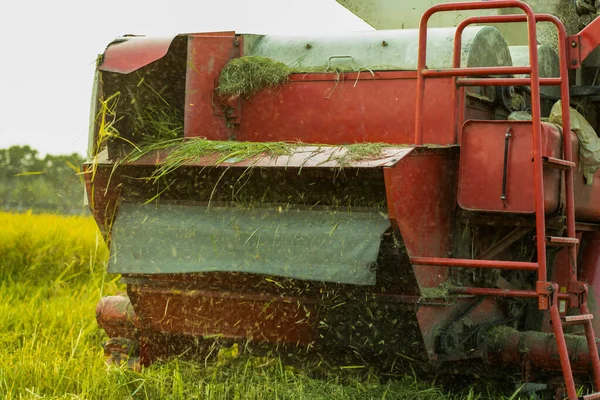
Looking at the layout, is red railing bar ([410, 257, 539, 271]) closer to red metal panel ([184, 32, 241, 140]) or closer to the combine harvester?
the combine harvester

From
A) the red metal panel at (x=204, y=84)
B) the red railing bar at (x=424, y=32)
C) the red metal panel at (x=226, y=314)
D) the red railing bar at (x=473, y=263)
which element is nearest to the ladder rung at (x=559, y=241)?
the red railing bar at (x=473, y=263)

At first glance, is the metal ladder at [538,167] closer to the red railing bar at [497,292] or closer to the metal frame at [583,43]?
the red railing bar at [497,292]

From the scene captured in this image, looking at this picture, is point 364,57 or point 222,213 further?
point 364,57

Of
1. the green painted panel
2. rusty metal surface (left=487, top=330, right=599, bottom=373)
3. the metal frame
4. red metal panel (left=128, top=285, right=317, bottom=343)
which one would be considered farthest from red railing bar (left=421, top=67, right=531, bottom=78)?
rusty metal surface (left=487, top=330, right=599, bottom=373)

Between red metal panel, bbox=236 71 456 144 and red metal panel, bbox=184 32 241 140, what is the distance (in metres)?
0.19

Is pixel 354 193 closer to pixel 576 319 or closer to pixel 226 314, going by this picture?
pixel 226 314

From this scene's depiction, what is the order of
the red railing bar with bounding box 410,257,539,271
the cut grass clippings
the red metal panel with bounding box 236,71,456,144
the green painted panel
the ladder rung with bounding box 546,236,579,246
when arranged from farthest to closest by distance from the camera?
the cut grass clippings, the red metal panel with bounding box 236,71,456,144, the ladder rung with bounding box 546,236,579,246, the green painted panel, the red railing bar with bounding box 410,257,539,271

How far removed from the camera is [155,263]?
16.8 feet

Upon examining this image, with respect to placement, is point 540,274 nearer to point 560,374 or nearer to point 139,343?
point 560,374

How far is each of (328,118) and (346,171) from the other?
2.87ft

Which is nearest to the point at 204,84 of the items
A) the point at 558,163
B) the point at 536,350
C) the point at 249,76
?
the point at 249,76

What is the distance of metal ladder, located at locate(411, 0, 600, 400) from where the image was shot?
14.8 feet

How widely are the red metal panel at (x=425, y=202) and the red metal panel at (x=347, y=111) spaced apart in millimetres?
311

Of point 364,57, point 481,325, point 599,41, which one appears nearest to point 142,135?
point 364,57
